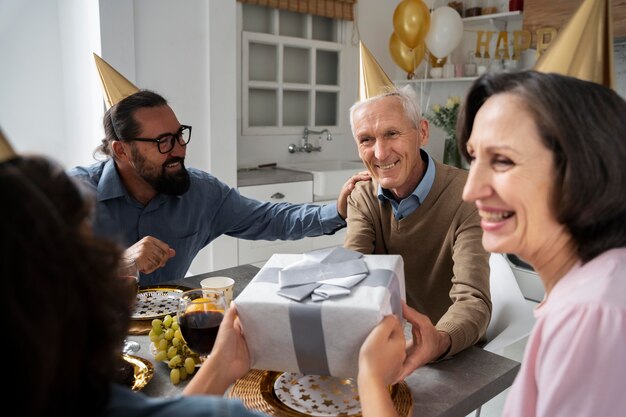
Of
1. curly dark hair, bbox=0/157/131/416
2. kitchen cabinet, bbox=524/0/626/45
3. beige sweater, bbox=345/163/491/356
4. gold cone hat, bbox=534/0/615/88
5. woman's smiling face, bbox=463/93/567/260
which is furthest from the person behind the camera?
kitchen cabinet, bbox=524/0/626/45

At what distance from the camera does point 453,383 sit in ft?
3.24

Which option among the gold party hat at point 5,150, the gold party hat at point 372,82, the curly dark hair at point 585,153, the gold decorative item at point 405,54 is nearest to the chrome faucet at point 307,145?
the gold decorative item at point 405,54

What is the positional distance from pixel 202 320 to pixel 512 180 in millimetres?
590

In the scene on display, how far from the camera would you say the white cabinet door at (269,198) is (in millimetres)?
3482

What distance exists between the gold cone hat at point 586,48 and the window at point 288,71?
9.93 feet

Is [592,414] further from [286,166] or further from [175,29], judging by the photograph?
[286,166]

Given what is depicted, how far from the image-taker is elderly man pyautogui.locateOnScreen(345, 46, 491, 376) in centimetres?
151

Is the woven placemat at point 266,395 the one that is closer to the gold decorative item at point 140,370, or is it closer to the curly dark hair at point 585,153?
the gold decorative item at point 140,370

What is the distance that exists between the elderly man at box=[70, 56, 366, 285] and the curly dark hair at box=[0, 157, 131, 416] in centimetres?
132

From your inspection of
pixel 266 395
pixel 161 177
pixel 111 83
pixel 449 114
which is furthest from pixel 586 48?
pixel 449 114

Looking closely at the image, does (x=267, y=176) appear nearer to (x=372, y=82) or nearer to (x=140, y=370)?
(x=372, y=82)

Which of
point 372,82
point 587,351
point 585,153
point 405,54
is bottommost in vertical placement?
point 587,351

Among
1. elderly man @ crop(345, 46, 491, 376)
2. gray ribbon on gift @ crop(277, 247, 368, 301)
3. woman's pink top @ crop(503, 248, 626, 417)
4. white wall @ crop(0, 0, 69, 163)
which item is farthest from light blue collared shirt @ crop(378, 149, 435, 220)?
white wall @ crop(0, 0, 69, 163)

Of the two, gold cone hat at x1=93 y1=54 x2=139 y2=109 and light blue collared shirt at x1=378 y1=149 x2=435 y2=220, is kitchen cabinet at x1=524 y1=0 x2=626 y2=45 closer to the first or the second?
light blue collared shirt at x1=378 y1=149 x2=435 y2=220
